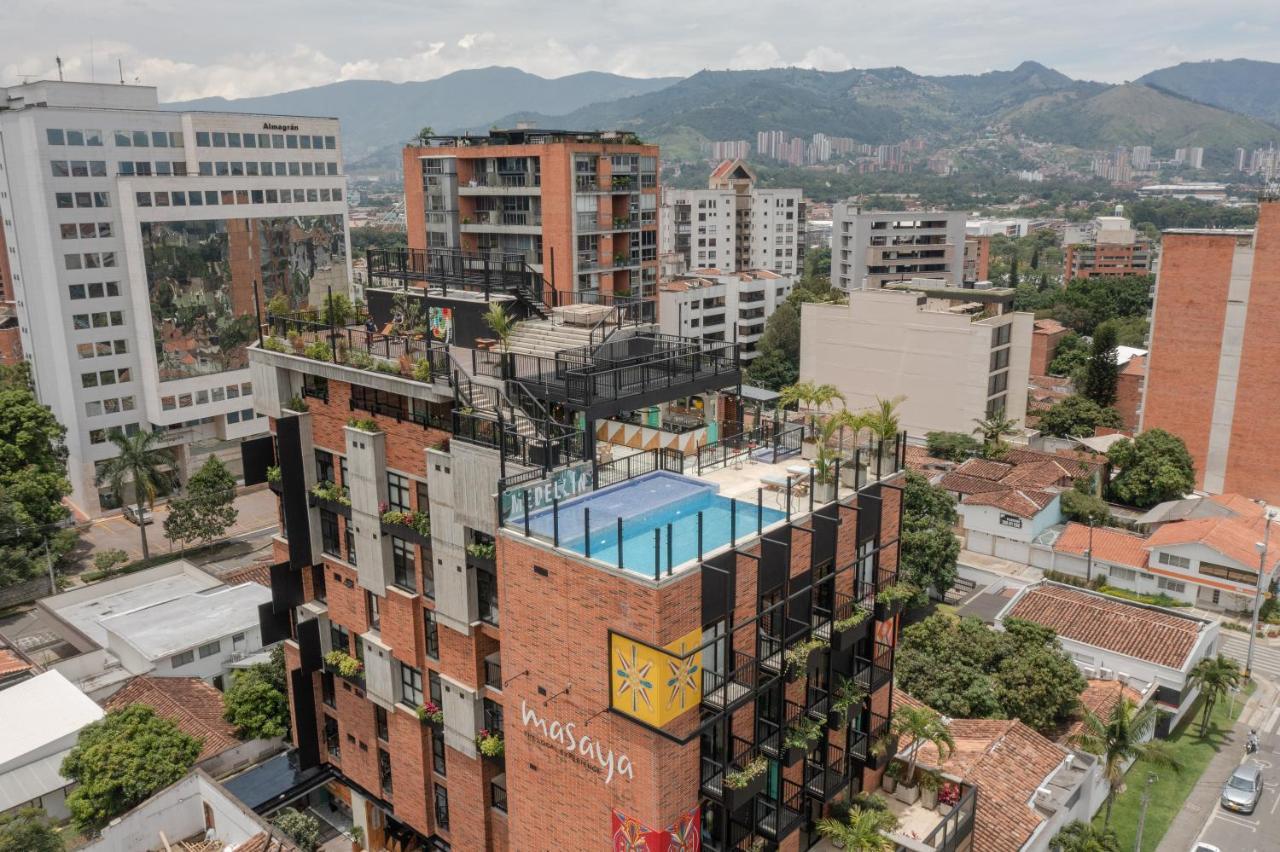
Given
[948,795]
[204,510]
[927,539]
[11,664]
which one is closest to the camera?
[948,795]

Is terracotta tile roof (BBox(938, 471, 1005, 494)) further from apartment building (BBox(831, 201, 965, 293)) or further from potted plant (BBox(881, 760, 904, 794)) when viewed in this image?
apartment building (BBox(831, 201, 965, 293))

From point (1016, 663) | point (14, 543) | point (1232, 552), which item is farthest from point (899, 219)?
point (14, 543)

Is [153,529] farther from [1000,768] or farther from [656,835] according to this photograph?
[1000,768]

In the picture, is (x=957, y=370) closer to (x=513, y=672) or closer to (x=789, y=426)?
(x=789, y=426)

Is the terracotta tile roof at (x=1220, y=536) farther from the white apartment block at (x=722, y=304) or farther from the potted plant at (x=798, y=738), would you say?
the white apartment block at (x=722, y=304)

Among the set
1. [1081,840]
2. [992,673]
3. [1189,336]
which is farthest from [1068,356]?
[1081,840]

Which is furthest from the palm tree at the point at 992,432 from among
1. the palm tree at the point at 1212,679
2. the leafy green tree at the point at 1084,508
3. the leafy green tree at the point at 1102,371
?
the palm tree at the point at 1212,679
